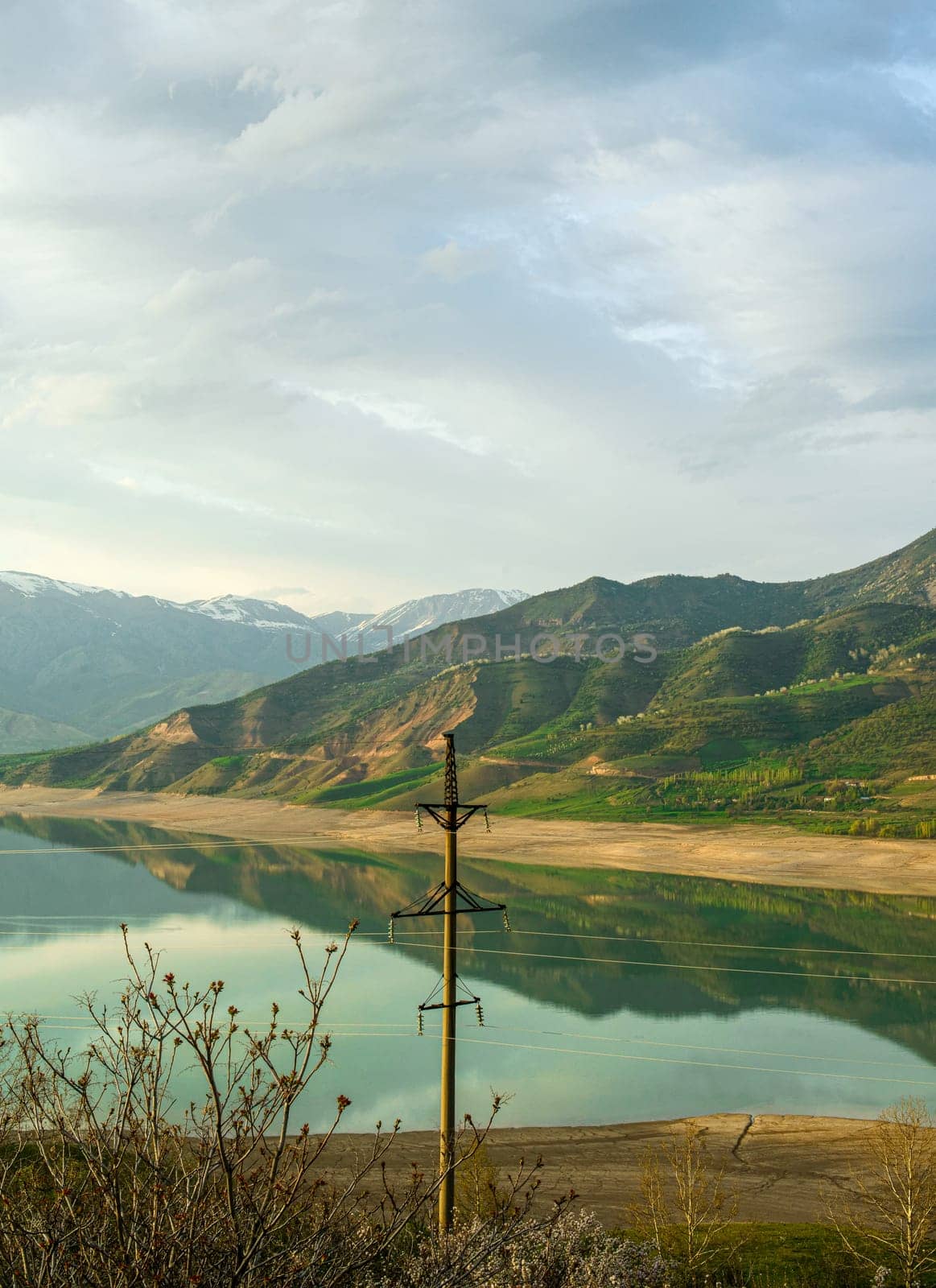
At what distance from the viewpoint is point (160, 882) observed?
99.8 meters

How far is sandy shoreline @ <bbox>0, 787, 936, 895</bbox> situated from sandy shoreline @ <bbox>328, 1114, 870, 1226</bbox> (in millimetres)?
55209

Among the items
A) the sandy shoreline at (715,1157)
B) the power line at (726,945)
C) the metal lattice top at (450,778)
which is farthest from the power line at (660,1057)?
the metal lattice top at (450,778)

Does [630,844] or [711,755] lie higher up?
[711,755]

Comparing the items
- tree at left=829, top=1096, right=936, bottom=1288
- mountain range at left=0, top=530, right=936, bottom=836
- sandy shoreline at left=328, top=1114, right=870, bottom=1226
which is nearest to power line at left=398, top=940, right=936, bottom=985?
sandy shoreline at left=328, top=1114, right=870, bottom=1226

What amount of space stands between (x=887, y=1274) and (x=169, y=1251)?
18643 mm

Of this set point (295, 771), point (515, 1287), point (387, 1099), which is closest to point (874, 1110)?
point (387, 1099)

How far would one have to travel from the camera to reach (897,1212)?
24875 millimetres

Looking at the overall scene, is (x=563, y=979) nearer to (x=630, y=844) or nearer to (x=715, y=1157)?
(x=715, y=1157)

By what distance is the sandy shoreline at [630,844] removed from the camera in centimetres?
9188

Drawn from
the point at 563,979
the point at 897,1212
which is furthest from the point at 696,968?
the point at 897,1212

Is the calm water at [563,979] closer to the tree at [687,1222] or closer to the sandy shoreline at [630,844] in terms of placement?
the sandy shoreline at [630,844]

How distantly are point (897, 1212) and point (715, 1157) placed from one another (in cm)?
796

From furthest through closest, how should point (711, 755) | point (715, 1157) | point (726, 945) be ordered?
point (711, 755) < point (726, 945) < point (715, 1157)

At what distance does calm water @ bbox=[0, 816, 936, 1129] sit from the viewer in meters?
40.7
